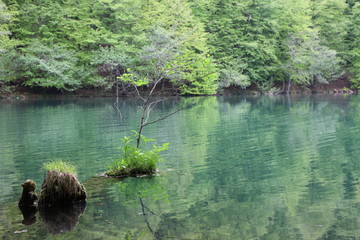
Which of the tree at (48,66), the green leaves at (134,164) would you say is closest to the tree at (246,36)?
the tree at (48,66)

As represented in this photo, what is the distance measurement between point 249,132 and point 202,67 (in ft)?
32.2

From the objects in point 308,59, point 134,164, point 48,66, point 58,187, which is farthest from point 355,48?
point 58,187

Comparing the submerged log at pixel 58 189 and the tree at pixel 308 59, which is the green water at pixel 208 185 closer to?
the submerged log at pixel 58 189

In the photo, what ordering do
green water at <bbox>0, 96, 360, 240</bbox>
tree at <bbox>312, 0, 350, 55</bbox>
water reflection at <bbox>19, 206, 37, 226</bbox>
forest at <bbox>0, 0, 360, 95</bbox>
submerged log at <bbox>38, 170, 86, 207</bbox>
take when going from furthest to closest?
tree at <bbox>312, 0, 350, 55</bbox>
forest at <bbox>0, 0, 360, 95</bbox>
submerged log at <bbox>38, 170, 86, 207</bbox>
water reflection at <bbox>19, 206, 37, 226</bbox>
green water at <bbox>0, 96, 360, 240</bbox>

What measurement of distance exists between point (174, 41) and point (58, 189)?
32.9 metres

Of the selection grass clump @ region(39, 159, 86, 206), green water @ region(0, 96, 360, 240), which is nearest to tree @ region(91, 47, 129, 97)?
green water @ region(0, 96, 360, 240)

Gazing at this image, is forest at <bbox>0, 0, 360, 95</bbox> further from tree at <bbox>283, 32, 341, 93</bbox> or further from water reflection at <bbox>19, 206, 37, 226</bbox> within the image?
water reflection at <bbox>19, 206, 37, 226</bbox>

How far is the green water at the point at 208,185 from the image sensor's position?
21.6 ft

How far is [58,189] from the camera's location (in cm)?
795

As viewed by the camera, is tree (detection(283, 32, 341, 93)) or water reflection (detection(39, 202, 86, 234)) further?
tree (detection(283, 32, 341, 93))

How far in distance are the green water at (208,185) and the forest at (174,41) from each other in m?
20.8

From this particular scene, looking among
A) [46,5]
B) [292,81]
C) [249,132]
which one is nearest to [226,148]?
[249,132]

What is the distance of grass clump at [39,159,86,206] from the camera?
7.87 m

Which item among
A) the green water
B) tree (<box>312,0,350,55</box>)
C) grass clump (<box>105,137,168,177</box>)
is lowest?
the green water
